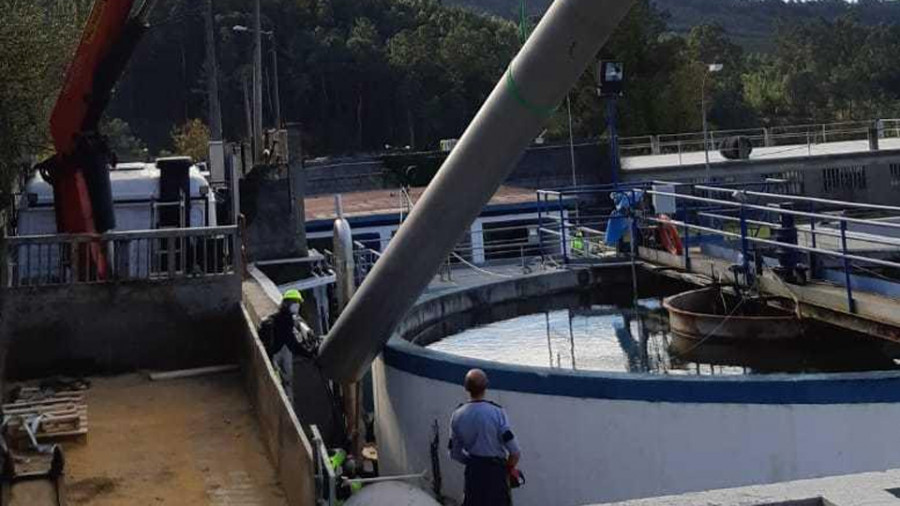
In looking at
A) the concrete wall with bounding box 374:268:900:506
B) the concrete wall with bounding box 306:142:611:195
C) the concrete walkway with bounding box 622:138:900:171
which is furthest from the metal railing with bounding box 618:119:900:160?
the concrete wall with bounding box 374:268:900:506

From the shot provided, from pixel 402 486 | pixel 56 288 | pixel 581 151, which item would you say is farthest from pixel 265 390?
pixel 581 151

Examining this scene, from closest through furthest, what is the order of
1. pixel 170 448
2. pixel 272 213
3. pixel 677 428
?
pixel 677 428 → pixel 170 448 → pixel 272 213

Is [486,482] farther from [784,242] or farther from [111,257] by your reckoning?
[111,257]

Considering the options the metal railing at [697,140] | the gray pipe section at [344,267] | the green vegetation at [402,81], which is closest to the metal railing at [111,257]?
the gray pipe section at [344,267]

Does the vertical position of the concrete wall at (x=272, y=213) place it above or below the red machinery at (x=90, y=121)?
below

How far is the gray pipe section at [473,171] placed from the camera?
8930mm

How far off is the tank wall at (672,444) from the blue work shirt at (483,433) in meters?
2.66

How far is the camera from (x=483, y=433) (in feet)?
25.6

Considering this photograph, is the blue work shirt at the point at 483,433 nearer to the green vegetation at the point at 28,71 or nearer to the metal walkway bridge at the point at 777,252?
the metal walkway bridge at the point at 777,252

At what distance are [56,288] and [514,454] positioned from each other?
820 cm

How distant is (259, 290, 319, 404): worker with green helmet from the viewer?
12383mm

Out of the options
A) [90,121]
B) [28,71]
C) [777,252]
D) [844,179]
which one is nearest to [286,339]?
[90,121]

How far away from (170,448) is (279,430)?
2.00 meters

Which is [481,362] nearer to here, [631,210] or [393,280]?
[393,280]
